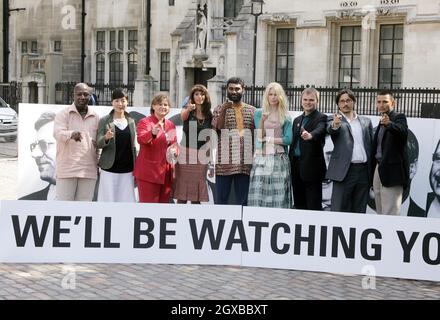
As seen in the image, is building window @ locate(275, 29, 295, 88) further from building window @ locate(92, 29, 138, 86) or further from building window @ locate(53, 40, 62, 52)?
building window @ locate(53, 40, 62, 52)

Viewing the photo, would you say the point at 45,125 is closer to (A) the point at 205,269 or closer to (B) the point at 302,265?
(A) the point at 205,269

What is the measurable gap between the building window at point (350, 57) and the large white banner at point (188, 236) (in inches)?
706

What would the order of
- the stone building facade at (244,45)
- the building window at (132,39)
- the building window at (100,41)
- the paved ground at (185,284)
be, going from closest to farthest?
1. the paved ground at (185,284)
2. the stone building facade at (244,45)
3. the building window at (132,39)
4. the building window at (100,41)

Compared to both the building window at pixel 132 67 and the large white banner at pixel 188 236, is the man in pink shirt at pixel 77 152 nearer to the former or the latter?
the large white banner at pixel 188 236

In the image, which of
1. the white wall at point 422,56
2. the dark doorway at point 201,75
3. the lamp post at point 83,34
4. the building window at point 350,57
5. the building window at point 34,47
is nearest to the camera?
the white wall at point 422,56

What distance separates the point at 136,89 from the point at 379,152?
21.6 meters

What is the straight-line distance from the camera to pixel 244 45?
27125 millimetres

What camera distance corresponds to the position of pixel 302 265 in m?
8.52

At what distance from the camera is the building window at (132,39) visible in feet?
114

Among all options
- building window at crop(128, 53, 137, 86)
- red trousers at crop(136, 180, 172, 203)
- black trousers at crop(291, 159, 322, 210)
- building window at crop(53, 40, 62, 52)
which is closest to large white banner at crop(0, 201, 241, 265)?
red trousers at crop(136, 180, 172, 203)

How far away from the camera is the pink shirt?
9.29 metres

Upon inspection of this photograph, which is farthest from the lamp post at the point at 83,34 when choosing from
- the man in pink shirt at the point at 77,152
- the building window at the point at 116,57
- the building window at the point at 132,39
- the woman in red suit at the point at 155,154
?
the woman in red suit at the point at 155,154

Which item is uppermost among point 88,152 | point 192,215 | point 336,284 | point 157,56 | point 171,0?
point 171,0
